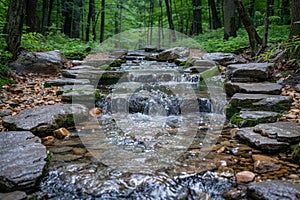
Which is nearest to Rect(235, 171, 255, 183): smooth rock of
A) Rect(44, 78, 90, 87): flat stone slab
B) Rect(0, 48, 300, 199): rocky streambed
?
Rect(0, 48, 300, 199): rocky streambed

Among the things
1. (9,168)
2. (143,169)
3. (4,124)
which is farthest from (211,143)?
(4,124)

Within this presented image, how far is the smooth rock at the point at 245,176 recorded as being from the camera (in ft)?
7.70

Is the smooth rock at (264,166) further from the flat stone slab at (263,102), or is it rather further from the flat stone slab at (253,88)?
the flat stone slab at (253,88)

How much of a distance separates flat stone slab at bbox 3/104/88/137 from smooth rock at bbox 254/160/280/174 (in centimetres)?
265

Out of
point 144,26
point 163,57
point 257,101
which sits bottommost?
point 257,101

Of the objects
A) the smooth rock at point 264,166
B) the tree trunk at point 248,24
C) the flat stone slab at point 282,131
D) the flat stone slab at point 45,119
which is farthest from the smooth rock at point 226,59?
the smooth rock at point 264,166

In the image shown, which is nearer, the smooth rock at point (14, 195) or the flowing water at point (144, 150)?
the smooth rock at point (14, 195)

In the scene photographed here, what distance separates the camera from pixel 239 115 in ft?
13.3

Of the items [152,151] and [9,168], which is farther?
[152,151]

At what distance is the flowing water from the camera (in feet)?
7.55

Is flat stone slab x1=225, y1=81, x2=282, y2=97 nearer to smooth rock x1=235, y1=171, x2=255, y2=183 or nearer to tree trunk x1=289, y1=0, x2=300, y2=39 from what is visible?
tree trunk x1=289, y1=0, x2=300, y2=39

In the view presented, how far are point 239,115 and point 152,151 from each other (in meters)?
1.72

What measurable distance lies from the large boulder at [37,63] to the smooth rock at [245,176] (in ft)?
19.0

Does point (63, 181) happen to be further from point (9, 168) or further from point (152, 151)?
point (152, 151)
